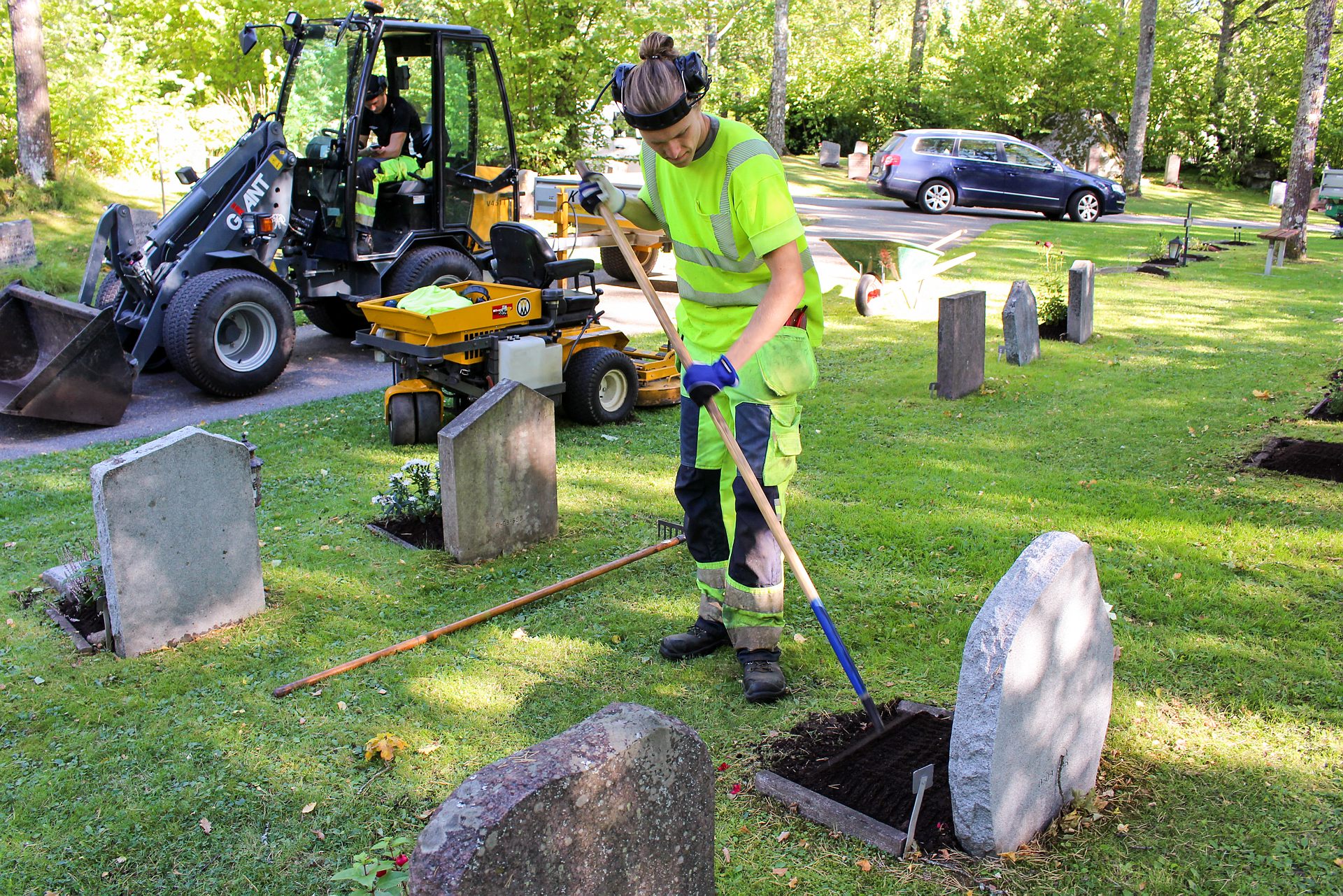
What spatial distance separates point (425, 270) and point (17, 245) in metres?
6.30

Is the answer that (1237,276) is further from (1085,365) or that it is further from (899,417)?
(899,417)

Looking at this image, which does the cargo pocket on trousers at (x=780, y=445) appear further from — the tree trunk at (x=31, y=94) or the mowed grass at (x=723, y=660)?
the tree trunk at (x=31, y=94)

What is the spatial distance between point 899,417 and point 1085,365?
8.48ft

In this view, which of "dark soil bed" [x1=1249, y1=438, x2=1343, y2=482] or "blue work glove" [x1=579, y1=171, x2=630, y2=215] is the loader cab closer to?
"blue work glove" [x1=579, y1=171, x2=630, y2=215]

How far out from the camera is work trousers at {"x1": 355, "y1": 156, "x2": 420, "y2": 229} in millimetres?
9203

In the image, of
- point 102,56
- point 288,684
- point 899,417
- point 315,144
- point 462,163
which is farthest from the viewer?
point 102,56

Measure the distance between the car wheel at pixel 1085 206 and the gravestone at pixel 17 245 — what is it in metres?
19.8

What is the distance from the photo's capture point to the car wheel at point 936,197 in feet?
75.2

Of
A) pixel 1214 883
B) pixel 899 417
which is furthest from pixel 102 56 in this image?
pixel 1214 883

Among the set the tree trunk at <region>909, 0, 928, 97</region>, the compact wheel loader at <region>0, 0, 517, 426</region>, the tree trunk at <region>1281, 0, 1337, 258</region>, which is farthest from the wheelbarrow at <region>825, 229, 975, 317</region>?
the tree trunk at <region>909, 0, 928, 97</region>

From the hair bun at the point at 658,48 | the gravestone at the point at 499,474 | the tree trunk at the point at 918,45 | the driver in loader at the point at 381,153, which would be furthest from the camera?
the tree trunk at the point at 918,45

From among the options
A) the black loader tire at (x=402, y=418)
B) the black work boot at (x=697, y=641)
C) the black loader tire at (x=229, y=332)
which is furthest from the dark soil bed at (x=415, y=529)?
the black loader tire at (x=229, y=332)

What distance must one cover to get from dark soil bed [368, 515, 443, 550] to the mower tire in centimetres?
146

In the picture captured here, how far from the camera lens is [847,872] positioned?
286cm
